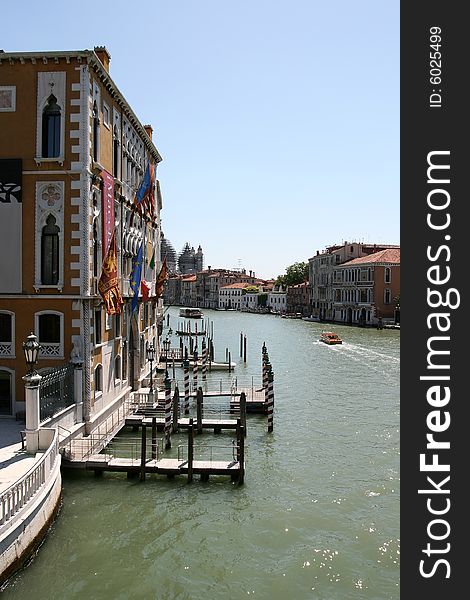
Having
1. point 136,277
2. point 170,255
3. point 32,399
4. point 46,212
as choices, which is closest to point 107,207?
point 46,212

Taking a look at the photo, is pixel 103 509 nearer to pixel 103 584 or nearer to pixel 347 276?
pixel 103 584

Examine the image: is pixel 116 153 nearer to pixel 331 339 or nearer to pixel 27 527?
pixel 27 527

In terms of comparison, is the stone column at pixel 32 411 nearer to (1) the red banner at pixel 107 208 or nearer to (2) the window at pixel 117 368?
(1) the red banner at pixel 107 208

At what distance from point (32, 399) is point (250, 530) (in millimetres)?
5313

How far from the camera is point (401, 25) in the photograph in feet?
21.7

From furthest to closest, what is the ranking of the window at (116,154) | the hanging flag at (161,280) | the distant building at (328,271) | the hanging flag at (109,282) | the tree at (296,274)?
1. the tree at (296,274)
2. the distant building at (328,271)
3. the hanging flag at (161,280)
4. the window at (116,154)
5. the hanging flag at (109,282)

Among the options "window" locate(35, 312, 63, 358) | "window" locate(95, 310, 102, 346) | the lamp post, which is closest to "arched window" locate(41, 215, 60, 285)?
"window" locate(35, 312, 63, 358)

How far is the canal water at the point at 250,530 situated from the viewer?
390 inches

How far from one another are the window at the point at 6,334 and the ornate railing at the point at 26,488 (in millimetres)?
4243

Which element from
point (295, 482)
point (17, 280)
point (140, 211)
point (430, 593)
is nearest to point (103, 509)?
point (295, 482)

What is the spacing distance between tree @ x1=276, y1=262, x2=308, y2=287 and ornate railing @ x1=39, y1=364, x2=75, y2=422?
100.0m

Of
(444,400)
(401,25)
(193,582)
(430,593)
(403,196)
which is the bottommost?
(193,582)

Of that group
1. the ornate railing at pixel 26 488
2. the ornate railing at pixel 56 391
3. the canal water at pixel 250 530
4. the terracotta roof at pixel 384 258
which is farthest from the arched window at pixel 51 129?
the terracotta roof at pixel 384 258

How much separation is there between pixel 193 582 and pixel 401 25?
887 cm
